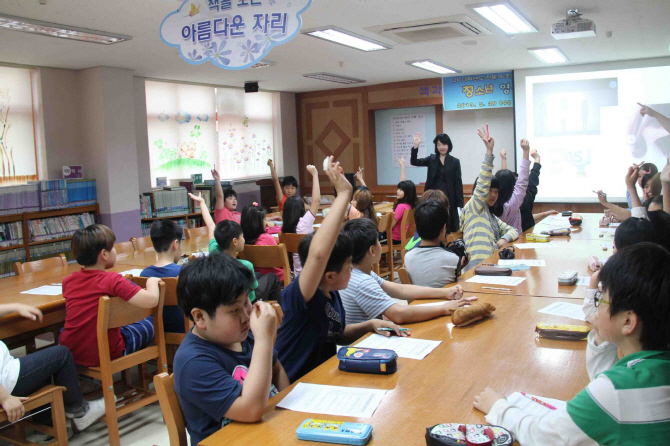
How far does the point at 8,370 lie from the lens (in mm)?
2422

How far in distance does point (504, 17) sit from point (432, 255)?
3.13 metres

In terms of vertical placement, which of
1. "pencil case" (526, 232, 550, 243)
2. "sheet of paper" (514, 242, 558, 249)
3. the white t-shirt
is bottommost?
the white t-shirt

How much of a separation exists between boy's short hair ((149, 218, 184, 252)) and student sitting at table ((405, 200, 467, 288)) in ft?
4.80

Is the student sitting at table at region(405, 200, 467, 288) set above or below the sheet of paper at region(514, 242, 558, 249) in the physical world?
above

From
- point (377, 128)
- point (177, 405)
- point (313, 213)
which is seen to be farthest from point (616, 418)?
point (377, 128)

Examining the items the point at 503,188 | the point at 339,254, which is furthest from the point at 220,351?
the point at 503,188

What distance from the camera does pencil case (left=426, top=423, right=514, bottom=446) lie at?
117 cm

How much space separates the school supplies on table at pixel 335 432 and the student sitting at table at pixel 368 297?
966 millimetres

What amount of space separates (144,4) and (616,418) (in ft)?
13.7

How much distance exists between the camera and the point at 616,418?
3.64ft

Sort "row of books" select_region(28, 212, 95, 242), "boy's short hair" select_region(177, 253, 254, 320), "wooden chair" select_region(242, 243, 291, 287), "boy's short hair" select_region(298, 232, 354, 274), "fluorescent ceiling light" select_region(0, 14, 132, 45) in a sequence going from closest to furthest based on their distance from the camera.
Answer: "boy's short hair" select_region(177, 253, 254, 320) → "boy's short hair" select_region(298, 232, 354, 274) → "wooden chair" select_region(242, 243, 291, 287) → "fluorescent ceiling light" select_region(0, 14, 132, 45) → "row of books" select_region(28, 212, 95, 242)

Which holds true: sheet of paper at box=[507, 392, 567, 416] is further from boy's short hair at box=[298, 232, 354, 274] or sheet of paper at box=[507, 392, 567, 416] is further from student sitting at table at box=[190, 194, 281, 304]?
student sitting at table at box=[190, 194, 281, 304]

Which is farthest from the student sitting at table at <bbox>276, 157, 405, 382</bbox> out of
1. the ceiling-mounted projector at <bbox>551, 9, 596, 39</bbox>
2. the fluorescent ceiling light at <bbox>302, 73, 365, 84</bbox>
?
the fluorescent ceiling light at <bbox>302, 73, 365, 84</bbox>

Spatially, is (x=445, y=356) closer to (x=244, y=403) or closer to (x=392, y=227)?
(x=244, y=403)
